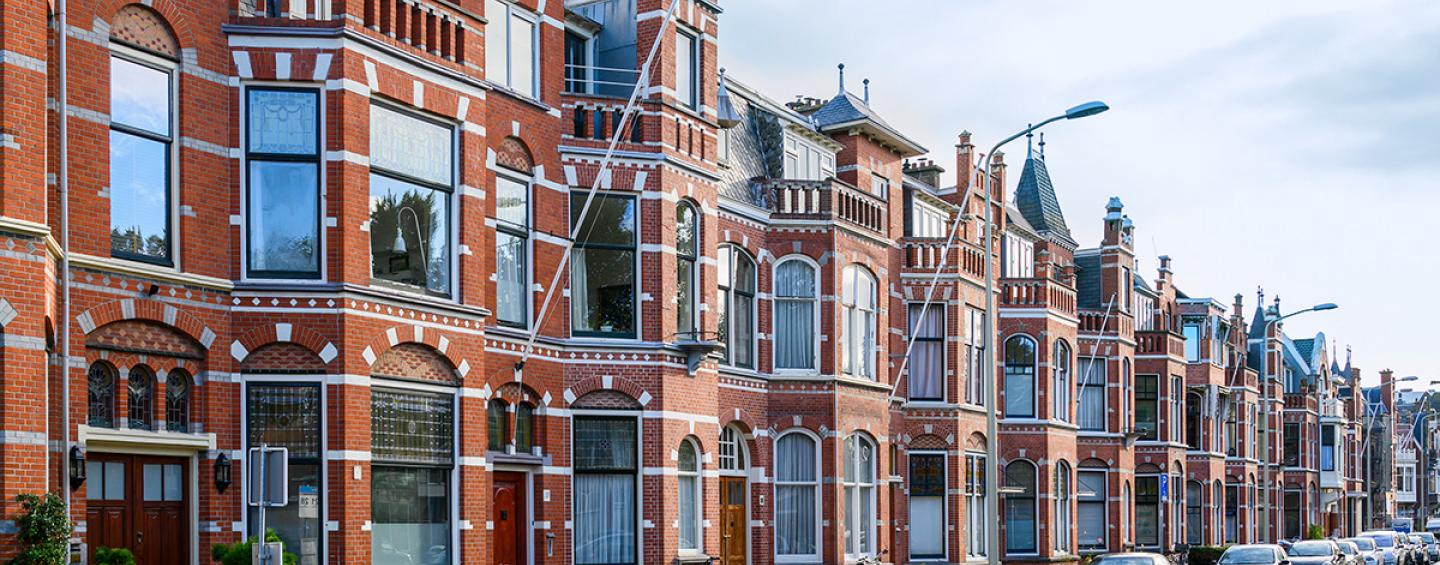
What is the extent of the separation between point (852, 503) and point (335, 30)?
1799cm

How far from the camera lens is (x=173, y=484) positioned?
2030 centimetres

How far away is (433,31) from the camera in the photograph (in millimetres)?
22859

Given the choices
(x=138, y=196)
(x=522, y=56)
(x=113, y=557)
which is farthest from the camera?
(x=522, y=56)

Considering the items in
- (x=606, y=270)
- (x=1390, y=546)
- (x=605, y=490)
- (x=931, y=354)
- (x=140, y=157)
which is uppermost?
(x=140, y=157)

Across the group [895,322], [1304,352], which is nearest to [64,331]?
[895,322]

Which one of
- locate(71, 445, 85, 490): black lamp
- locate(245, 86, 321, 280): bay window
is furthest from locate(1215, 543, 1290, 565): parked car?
locate(71, 445, 85, 490): black lamp

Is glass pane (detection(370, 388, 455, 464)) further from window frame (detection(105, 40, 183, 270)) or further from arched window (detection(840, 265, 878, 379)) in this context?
arched window (detection(840, 265, 878, 379))

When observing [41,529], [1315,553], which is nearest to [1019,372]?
[1315,553]

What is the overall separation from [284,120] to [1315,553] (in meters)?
27.8

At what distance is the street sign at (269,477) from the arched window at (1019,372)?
3105 cm

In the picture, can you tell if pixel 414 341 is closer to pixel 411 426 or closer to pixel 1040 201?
pixel 411 426

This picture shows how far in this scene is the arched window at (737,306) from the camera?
3288 centimetres

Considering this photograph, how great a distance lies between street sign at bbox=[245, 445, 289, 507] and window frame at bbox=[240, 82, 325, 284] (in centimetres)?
426

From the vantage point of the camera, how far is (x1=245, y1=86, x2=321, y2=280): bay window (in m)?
21.1
